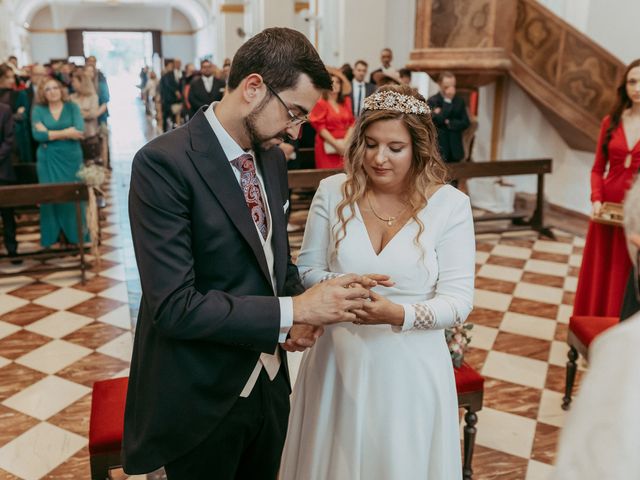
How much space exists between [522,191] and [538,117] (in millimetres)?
1062

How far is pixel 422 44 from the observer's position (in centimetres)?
802

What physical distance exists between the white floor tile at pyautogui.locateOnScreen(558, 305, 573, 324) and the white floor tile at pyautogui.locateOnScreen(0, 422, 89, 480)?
353cm

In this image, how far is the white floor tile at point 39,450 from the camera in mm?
2943

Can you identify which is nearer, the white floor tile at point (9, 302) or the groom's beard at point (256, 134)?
the groom's beard at point (256, 134)

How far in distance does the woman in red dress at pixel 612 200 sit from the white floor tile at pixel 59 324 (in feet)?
11.9

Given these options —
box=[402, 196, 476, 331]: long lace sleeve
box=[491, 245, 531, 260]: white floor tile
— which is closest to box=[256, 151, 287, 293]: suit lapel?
box=[402, 196, 476, 331]: long lace sleeve

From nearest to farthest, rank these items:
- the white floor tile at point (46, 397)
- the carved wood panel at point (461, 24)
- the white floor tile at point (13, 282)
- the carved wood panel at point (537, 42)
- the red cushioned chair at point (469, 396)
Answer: the red cushioned chair at point (469, 396) < the white floor tile at point (46, 397) < the white floor tile at point (13, 282) < the carved wood panel at point (537, 42) < the carved wood panel at point (461, 24)

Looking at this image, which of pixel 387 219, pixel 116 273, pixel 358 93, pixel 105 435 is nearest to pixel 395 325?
pixel 387 219

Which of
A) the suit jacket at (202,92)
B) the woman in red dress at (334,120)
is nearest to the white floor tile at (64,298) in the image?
the woman in red dress at (334,120)

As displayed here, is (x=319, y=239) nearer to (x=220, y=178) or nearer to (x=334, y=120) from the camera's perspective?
(x=220, y=178)

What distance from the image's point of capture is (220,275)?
5.04 ft

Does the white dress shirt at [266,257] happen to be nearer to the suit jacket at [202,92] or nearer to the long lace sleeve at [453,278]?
the long lace sleeve at [453,278]

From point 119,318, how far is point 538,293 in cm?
350

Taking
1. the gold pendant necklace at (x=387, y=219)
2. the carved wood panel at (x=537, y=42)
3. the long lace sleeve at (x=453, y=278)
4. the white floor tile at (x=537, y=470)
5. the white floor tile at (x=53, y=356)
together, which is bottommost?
the white floor tile at (x=537, y=470)
